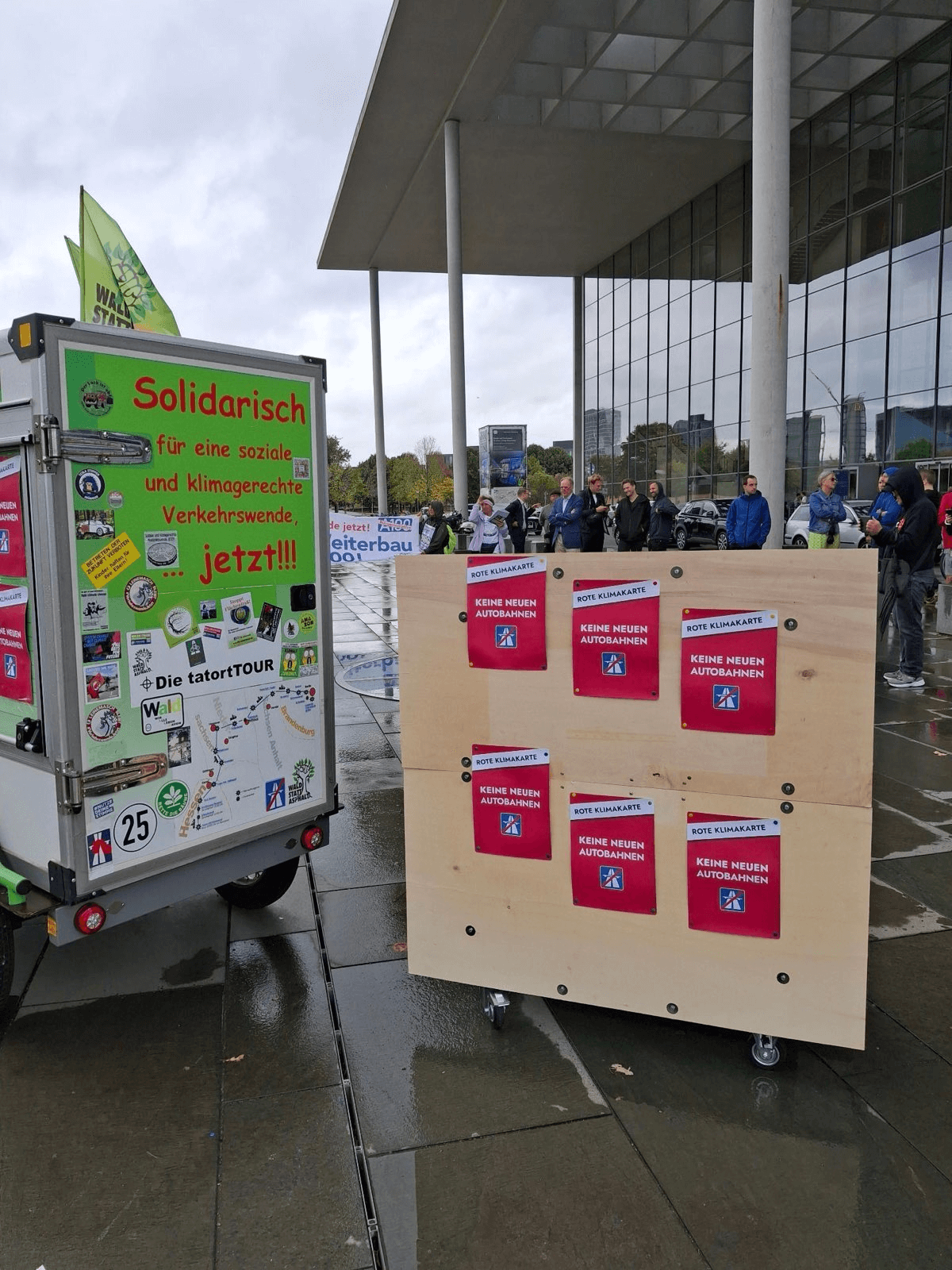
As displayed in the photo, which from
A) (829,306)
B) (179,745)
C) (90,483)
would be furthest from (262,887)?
(829,306)

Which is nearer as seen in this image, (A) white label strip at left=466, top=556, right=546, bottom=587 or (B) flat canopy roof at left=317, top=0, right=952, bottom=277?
(A) white label strip at left=466, top=556, right=546, bottom=587

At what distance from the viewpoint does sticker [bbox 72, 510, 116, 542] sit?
3291 mm

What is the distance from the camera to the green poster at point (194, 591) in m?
3.40

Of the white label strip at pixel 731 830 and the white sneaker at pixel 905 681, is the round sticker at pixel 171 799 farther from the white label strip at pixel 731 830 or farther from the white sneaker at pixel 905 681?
the white sneaker at pixel 905 681

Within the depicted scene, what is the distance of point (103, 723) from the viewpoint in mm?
3455

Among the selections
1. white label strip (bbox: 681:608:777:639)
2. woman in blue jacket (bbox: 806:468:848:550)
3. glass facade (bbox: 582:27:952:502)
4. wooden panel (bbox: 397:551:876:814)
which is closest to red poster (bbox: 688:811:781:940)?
wooden panel (bbox: 397:551:876:814)

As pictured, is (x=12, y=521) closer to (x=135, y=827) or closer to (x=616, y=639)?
(x=135, y=827)

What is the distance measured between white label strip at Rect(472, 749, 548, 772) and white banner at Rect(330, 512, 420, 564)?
5.20 metres

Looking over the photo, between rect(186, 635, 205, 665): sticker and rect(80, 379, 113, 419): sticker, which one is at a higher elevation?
rect(80, 379, 113, 419): sticker

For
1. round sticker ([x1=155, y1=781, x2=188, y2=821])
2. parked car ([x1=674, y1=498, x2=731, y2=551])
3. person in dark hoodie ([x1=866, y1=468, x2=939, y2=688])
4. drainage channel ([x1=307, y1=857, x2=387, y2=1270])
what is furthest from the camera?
parked car ([x1=674, y1=498, x2=731, y2=551])

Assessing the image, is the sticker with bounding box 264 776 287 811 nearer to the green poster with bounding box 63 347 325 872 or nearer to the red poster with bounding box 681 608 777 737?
the green poster with bounding box 63 347 325 872

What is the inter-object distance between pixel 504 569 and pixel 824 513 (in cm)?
1040

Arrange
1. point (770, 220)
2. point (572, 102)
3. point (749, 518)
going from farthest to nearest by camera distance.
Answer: point (572, 102) → point (749, 518) → point (770, 220)

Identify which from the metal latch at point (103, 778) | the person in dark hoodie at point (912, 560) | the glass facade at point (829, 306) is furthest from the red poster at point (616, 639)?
the glass facade at point (829, 306)
